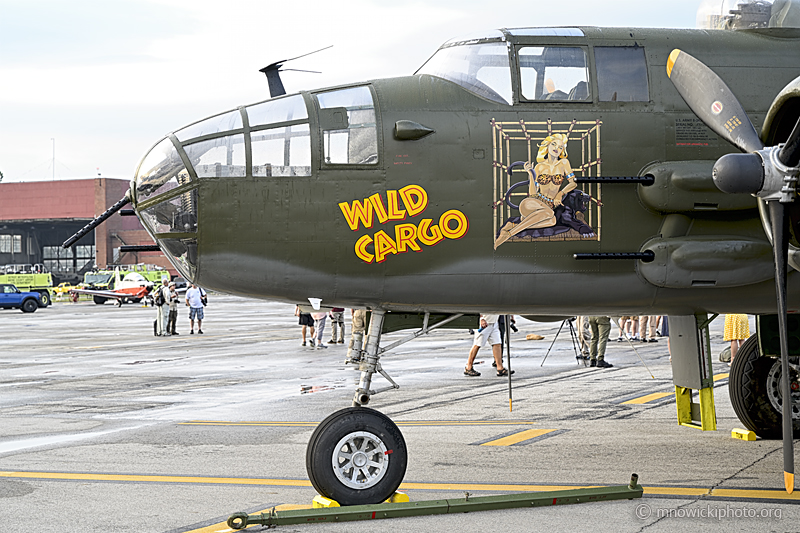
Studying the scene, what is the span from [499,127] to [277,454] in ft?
15.2

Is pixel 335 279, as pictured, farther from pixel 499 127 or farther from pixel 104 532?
pixel 104 532

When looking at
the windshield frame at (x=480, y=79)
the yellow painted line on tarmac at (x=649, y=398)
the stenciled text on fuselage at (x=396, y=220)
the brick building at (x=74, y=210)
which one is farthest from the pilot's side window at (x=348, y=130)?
the brick building at (x=74, y=210)

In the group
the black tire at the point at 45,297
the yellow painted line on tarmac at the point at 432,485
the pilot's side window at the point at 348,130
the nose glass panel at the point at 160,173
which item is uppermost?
the pilot's side window at the point at 348,130

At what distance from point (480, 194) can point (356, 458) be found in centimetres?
245

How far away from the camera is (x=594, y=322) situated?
65.4ft

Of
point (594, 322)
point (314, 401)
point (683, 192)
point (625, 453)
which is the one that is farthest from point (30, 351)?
point (683, 192)

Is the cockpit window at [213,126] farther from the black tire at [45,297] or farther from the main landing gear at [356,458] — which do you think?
the black tire at [45,297]

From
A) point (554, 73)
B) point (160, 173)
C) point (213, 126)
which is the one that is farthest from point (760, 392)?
point (160, 173)

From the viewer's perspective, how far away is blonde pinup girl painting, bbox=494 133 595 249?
7.62 meters

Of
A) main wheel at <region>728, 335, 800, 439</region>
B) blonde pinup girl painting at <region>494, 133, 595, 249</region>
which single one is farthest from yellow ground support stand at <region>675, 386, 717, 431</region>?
blonde pinup girl painting at <region>494, 133, 595, 249</region>

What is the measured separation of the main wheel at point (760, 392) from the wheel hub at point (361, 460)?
5.23m

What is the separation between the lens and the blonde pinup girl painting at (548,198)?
7625 mm

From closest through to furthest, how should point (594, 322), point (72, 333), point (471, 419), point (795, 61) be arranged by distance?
point (795, 61) → point (471, 419) → point (594, 322) → point (72, 333)

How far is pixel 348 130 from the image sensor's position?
756 cm
